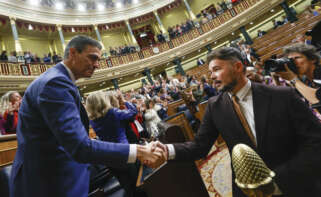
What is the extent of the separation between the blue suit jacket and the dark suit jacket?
590 millimetres

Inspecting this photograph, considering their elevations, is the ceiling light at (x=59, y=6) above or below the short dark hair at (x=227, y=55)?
above

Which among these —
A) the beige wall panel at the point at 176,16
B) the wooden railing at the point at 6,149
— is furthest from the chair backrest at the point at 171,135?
the beige wall panel at the point at 176,16

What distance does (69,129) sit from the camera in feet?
2.89

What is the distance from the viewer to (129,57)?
469 inches

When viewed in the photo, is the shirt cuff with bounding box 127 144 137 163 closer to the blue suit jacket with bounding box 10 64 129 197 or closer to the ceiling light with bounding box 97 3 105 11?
the blue suit jacket with bounding box 10 64 129 197

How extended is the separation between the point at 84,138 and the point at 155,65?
11532 mm

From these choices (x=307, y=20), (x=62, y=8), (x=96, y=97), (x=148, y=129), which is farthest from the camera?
(x=62, y=8)

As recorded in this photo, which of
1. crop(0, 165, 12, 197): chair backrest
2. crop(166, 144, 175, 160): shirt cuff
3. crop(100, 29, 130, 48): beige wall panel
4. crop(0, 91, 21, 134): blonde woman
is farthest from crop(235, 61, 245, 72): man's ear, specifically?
crop(100, 29, 130, 48): beige wall panel

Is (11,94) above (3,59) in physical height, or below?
below

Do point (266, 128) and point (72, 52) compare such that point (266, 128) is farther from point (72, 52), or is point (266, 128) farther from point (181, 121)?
point (181, 121)

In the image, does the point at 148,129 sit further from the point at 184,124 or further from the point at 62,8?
the point at 62,8

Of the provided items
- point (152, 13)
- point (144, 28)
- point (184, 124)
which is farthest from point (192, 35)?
point (184, 124)

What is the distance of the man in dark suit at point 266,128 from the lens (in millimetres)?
832

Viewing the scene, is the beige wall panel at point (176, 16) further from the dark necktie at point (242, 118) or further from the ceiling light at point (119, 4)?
the dark necktie at point (242, 118)
